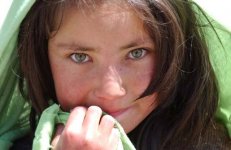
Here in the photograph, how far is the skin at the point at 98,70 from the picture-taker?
42.4 inches

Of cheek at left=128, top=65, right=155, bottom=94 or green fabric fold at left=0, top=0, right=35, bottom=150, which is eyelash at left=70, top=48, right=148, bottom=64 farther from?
green fabric fold at left=0, top=0, right=35, bottom=150

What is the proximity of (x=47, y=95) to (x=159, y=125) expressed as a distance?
257mm

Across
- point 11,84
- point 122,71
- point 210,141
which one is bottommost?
point 210,141

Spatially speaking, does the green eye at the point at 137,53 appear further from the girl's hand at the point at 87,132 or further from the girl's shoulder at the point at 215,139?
the girl's shoulder at the point at 215,139

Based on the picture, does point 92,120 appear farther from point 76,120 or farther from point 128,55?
point 128,55

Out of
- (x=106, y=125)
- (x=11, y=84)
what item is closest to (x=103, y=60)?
(x=106, y=125)

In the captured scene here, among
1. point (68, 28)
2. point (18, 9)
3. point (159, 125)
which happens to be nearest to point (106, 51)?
point (68, 28)

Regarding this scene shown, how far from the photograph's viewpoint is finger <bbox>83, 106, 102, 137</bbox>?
3.46 ft

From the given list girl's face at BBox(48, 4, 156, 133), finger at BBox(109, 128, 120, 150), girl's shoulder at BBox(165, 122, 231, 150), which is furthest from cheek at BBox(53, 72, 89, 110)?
girl's shoulder at BBox(165, 122, 231, 150)

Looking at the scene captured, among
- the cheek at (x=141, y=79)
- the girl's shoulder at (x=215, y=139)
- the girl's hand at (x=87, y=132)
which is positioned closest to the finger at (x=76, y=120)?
the girl's hand at (x=87, y=132)

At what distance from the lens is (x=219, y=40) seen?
1.27 m

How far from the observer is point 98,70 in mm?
1135

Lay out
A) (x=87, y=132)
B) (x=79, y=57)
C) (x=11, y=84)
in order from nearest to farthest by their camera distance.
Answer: (x=87, y=132)
(x=79, y=57)
(x=11, y=84)

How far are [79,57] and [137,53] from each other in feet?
0.37
